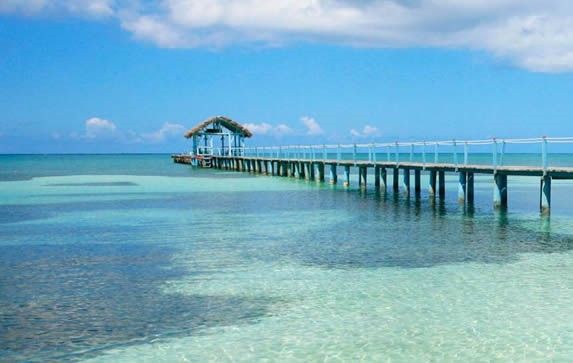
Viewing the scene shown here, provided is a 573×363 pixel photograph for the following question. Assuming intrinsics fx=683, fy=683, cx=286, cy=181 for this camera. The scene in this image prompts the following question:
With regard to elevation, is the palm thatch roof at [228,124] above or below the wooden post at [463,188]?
above

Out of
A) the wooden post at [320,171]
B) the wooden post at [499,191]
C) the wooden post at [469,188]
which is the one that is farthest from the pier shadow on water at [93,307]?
the wooden post at [320,171]

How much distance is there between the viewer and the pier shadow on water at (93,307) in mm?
8125

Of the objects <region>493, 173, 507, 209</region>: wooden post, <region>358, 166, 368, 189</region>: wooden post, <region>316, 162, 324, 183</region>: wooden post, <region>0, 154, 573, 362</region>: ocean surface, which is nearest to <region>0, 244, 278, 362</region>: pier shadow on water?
<region>0, 154, 573, 362</region>: ocean surface

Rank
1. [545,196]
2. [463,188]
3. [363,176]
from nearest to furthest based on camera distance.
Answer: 1. [545,196]
2. [463,188]
3. [363,176]

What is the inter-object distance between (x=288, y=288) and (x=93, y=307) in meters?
3.00

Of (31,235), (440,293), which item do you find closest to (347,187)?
(31,235)

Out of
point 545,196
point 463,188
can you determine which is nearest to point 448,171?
point 463,188

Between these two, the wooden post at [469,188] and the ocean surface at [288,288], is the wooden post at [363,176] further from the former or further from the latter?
the ocean surface at [288,288]

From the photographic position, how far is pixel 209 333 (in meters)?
8.42

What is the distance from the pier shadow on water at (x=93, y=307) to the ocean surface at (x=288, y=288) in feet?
0.11

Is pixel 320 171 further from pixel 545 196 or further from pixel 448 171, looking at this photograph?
pixel 545 196

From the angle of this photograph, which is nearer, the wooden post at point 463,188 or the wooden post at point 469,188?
the wooden post at point 463,188

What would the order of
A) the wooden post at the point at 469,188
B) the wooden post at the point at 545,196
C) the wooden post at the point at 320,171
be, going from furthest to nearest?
the wooden post at the point at 320,171, the wooden post at the point at 469,188, the wooden post at the point at 545,196

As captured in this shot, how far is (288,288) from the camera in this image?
10844 mm
